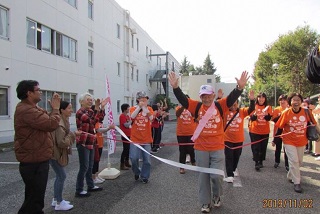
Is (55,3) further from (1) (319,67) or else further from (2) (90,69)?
(1) (319,67)

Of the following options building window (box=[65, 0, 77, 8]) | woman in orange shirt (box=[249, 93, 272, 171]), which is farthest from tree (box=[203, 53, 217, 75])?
woman in orange shirt (box=[249, 93, 272, 171])

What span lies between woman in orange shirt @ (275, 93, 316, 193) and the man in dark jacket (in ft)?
14.9

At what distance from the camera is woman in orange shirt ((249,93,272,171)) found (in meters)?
7.59

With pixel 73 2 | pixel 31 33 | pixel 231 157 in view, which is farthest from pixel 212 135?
pixel 73 2

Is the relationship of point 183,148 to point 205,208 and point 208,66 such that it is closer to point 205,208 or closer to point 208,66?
point 205,208

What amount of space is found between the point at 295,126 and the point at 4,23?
12.4 metres

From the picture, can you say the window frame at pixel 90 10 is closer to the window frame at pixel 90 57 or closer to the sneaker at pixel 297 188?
the window frame at pixel 90 57

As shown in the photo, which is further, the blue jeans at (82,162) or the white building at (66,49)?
the white building at (66,49)

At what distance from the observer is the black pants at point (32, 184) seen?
12.2ft

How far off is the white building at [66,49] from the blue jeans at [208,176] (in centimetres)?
1066

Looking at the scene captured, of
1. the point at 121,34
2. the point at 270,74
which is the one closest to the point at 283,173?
the point at 121,34

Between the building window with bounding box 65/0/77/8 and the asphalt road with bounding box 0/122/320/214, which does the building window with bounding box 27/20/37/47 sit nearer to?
the building window with bounding box 65/0/77/8
